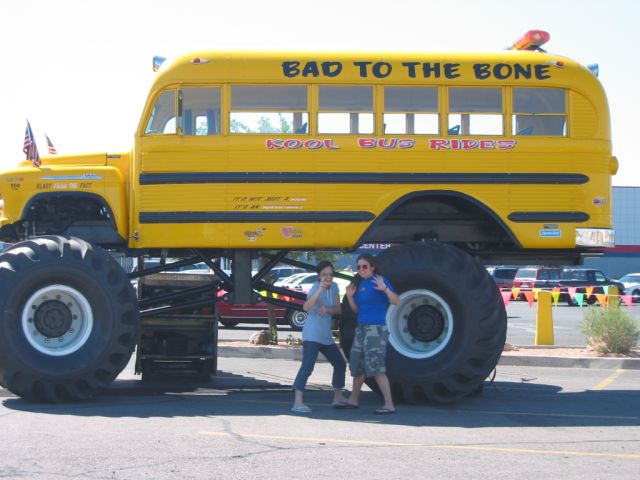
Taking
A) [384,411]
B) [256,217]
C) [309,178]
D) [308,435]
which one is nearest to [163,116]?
[256,217]

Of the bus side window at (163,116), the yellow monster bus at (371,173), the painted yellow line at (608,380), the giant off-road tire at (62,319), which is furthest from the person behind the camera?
the painted yellow line at (608,380)

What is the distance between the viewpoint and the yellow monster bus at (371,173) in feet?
32.6

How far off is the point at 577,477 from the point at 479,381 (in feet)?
10.9

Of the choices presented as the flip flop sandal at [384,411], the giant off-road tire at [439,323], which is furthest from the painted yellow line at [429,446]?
the giant off-road tire at [439,323]

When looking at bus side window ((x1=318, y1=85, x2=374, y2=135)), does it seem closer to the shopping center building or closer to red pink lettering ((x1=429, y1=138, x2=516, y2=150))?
red pink lettering ((x1=429, y1=138, x2=516, y2=150))

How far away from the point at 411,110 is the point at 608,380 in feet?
16.0

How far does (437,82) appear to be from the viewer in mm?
10266

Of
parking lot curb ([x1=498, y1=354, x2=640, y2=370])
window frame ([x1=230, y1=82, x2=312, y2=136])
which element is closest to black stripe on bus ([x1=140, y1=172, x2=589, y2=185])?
window frame ([x1=230, y1=82, x2=312, y2=136])

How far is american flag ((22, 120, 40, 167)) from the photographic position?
10.6 meters

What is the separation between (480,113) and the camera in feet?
34.0

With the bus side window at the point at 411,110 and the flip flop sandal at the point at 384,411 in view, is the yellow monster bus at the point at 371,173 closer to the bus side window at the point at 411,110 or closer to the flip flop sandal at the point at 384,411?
the bus side window at the point at 411,110

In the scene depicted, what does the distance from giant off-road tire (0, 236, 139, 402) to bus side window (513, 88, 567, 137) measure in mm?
4838

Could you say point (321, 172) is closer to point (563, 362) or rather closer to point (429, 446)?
point (429, 446)

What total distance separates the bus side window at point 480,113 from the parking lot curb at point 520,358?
4.93 metres
